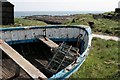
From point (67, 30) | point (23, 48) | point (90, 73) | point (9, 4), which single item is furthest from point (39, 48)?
point (9, 4)

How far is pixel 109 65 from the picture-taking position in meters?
13.5

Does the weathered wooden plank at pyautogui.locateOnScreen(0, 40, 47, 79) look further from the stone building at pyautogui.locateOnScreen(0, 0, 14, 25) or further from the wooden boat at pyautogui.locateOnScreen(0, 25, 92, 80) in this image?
the stone building at pyautogui.locateOnScreen(0, 0, 14, 25)

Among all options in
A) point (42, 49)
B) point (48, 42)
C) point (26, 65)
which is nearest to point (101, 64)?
point (48, 42)

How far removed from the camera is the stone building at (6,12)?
32250 mm

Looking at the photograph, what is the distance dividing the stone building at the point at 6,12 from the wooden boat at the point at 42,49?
17.9 meters

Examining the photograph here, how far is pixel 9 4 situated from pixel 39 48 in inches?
760

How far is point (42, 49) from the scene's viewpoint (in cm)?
1455

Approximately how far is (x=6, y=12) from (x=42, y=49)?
19.4 meters

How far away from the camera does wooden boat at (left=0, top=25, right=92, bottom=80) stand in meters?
10.4

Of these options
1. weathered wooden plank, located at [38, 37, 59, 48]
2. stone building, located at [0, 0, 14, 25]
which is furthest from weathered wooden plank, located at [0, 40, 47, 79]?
stone building, located at [0, 0, 14, 25]

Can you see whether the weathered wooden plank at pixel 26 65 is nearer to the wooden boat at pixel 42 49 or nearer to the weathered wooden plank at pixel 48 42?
the wooden boat at pixel 42 49

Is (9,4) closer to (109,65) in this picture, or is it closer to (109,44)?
(109,44)

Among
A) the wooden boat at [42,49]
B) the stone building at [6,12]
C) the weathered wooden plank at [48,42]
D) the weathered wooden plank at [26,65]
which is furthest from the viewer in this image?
the stone building at [6,12]

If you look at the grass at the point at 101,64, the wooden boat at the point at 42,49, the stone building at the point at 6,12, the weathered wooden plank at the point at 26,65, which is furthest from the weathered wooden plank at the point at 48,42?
Answer: the stone building at the point at 6,12
